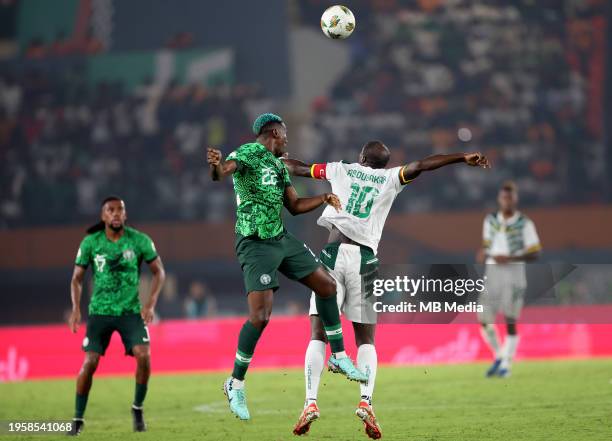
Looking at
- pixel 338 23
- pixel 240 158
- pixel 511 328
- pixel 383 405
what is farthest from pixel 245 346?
pixel 511 328

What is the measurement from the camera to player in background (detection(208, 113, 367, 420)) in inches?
312

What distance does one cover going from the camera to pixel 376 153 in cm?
835

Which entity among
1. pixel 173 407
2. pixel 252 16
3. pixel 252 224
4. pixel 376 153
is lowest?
pixel 173 407

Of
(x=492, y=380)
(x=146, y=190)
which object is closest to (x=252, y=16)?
(x=146, y=190)

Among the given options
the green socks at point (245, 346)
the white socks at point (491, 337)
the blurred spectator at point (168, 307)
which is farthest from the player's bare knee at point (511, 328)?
the blurred spectator at point (168, 307)

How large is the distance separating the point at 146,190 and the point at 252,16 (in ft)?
23.6

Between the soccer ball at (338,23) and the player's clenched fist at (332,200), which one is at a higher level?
the soccer ball at (338,23)

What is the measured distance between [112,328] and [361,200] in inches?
110

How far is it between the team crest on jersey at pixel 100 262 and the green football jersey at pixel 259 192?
6.28 ft

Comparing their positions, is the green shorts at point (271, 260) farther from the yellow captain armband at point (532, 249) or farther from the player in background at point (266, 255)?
the yellow captain armband at point (532, 249)

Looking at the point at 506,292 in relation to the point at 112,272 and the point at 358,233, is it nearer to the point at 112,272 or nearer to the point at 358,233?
the point at 358,233

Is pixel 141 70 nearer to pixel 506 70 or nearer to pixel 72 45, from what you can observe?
pixel 72 45

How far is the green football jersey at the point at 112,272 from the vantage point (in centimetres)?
947

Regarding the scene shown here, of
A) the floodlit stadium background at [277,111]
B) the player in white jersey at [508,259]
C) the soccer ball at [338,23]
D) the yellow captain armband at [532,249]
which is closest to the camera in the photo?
the soccer ball at [338,23]
